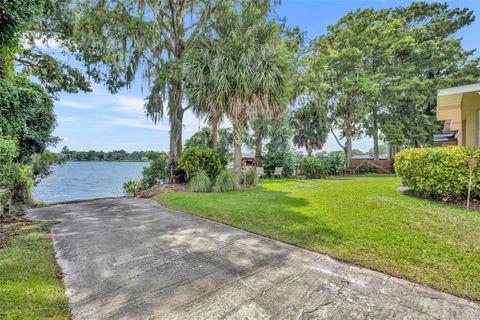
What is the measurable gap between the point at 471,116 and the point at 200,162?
33.0 feet

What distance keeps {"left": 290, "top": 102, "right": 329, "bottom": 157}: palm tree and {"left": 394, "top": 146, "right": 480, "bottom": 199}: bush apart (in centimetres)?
1490

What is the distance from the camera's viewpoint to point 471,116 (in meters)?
8.54

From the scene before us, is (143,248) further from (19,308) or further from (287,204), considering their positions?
(287,204)

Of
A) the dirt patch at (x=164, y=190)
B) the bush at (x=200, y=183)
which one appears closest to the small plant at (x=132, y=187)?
the dirt patch at (x=164, y=190)

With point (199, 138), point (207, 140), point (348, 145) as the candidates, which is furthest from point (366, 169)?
point (199, 138)

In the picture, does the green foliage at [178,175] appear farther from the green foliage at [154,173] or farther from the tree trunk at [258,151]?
the tree trunk at [258,151]

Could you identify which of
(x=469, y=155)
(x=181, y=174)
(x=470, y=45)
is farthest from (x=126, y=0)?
(x=470, y=45)

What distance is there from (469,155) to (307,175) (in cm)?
935

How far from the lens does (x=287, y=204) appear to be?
6.23 metres

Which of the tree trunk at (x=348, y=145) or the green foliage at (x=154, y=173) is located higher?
the tree trunk at (x=348, y=145)

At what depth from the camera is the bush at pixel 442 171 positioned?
5.54m

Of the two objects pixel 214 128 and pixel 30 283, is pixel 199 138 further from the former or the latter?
pixel 30 283

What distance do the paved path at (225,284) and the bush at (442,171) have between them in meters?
4.53

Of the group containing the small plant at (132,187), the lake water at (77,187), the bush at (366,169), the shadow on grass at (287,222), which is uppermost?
the bush at (366,169)
